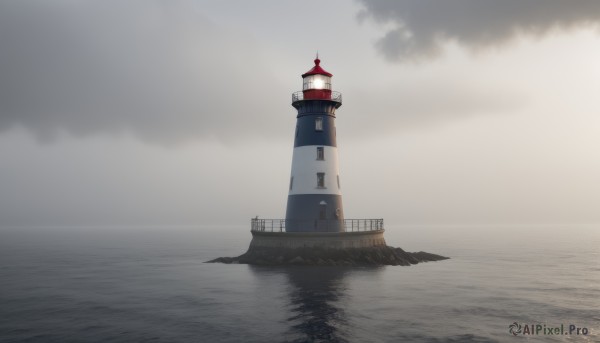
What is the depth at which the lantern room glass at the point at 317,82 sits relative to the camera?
1587 inches

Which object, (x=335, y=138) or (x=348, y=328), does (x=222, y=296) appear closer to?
(x=348, y=328)

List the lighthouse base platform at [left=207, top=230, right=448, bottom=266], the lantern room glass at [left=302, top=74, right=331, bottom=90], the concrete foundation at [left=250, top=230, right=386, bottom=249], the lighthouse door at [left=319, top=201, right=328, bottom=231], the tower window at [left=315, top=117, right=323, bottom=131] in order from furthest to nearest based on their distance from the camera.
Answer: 1. the lantern room glass at [left=302, top=74, right=331, bottom=90]
2. the tower window at [left=315, top=117, right=323, bottom=131]
3. the lighthouse door at [left=319, top=201, right=328, bottom=231]
4. the concrete foundation at [left=250, top=230, right=386, bottom=249]
5. the lighthouse base platform at [left=207, top=230, right=448, bottom=266]

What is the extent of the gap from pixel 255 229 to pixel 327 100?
13067mm

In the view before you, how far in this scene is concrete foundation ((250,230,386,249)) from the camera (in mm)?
38037

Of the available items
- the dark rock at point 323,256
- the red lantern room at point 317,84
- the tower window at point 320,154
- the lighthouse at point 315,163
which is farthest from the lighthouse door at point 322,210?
the red lantern room at point 317,84

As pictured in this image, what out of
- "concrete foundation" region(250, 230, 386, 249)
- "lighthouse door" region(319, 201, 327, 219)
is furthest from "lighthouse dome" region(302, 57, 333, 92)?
"concrete foundation" region(250, 230, 386, 249)

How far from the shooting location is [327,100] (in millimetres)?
39844

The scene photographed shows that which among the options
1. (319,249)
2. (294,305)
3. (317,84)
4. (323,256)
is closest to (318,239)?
(319,249)

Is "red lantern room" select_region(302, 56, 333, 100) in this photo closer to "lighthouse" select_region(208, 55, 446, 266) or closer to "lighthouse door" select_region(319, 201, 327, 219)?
"lighthouse" select_region(208, 55, 446, 266)

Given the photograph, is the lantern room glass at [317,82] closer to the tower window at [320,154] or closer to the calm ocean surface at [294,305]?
the tower window at [320,154]

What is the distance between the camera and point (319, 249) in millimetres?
37906

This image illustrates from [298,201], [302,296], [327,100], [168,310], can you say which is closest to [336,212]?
[298,201]

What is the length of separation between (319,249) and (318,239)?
80 centimetres

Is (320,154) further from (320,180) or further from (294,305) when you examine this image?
(294,305)
